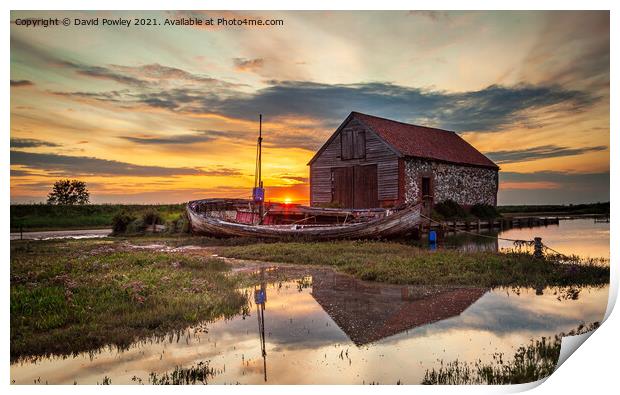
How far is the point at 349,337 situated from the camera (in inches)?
278

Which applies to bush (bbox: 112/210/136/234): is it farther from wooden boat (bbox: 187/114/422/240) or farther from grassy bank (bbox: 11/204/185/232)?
wooden boat (bbox: 187/114/422/240)

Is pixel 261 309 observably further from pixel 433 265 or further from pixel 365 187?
pixel 365 187

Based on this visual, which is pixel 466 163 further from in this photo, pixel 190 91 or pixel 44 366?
pixel 44 366

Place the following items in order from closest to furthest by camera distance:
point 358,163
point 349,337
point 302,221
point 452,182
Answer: point 349,337 → point 302,221 → point 358,163 → point 452,182

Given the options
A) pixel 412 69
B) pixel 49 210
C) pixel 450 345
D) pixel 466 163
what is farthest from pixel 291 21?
pixel 466 163

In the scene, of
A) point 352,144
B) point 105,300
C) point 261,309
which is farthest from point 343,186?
point 105,300

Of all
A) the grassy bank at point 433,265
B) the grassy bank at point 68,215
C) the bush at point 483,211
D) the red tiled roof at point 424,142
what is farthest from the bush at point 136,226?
the bush at point 483,211

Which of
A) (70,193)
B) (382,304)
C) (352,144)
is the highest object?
(352,144)

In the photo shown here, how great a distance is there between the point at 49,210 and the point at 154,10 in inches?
799

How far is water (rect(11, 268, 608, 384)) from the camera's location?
6.10 meters

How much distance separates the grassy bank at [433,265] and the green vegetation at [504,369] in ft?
12.2

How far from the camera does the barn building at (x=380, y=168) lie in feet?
82.7

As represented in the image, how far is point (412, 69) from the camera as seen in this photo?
11.6 metres

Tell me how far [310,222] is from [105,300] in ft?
46.9
